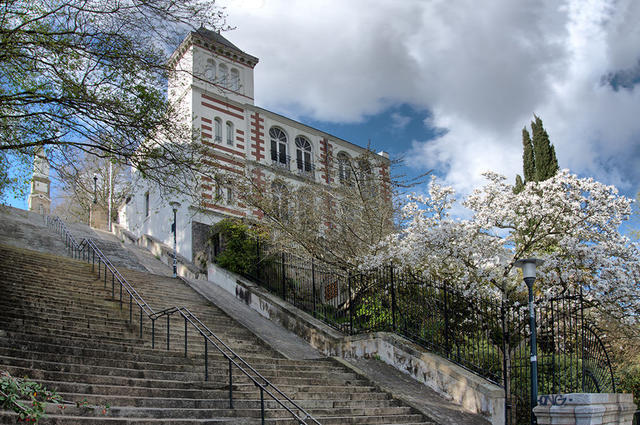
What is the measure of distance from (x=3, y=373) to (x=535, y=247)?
11.4 metres

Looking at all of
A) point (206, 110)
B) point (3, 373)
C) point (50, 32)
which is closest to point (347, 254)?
point (50, 32)

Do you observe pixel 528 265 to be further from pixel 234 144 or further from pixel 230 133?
pixel 230 133

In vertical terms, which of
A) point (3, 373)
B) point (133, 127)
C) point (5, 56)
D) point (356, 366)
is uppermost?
point (5, 56)

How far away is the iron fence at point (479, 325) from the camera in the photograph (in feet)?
34.5

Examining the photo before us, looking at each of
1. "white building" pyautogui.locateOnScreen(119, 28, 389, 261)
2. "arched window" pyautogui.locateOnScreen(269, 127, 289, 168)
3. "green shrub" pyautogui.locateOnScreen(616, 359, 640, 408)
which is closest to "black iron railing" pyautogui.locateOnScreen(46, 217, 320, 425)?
"white building" pyautogui.locateOnScreen(119, 28, 389, 261)

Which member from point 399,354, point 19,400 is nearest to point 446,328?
point 399,354

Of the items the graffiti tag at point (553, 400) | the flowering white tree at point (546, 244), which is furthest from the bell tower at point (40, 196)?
the graffiti tag at point (553, 400)

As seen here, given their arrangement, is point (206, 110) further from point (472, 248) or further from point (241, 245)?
point (472, 248)

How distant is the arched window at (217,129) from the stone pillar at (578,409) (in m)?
23.5

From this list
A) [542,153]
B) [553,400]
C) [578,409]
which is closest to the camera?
[578,409]

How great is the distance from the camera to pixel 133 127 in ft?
34.6

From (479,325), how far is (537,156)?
17614mm

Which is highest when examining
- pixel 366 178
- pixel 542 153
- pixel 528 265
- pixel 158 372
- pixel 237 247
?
pixel 542 153

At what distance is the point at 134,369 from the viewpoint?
888 centimetres
